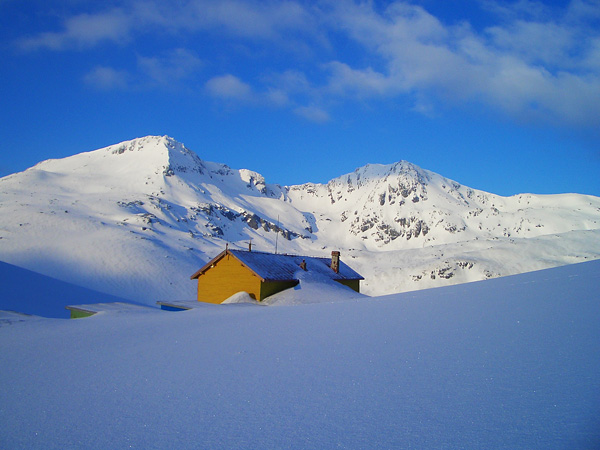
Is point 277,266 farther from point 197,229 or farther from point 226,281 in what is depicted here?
point 197,229

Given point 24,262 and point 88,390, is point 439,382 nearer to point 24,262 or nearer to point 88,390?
point 88,390

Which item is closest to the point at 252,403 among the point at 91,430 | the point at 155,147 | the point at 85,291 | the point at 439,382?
the point at 91,430

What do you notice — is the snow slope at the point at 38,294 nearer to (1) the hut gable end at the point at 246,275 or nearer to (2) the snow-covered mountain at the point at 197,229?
(2) the snow-covered mountain at the point at 197,229

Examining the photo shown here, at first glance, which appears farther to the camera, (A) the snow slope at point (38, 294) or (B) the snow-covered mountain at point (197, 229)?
(B) the snow-covered mountain at point (197, 229)

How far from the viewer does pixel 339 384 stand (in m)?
4.25

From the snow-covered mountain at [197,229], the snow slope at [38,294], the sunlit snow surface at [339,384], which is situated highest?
the snow-covered mountain at [197,229]

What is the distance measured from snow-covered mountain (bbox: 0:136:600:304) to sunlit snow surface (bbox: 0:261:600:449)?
3818 cm

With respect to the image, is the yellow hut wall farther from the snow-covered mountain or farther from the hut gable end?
the snow-covered mountain

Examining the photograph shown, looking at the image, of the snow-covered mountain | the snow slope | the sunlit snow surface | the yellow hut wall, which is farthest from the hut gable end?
the snow-covered mountain

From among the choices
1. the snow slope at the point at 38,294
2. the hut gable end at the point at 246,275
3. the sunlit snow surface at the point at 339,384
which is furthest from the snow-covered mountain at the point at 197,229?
the sunlit snow surface at the point at 339,384

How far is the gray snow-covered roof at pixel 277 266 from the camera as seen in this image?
2491 centimetres

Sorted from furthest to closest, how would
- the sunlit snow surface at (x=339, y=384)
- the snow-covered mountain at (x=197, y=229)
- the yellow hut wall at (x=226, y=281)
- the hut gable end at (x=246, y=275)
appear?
the snow-covered mountain at (x=197, y=229), the yellow hut wall at (x=226, y=281), the hut gable end at (x=246, y=275), the sunlit snow surface at (x=339, y=384)

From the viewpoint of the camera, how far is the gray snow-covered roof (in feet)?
81.7

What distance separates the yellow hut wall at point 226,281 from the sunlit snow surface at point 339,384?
17527 mm
